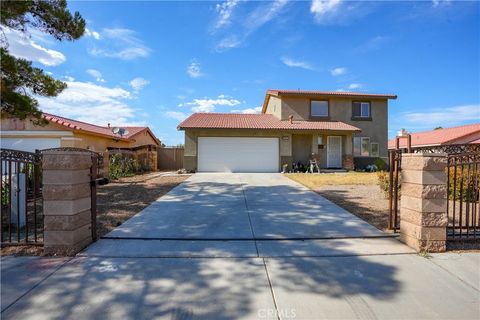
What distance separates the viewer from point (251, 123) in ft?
65.5

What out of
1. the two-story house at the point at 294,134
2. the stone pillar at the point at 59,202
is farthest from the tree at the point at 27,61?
the two-story house at the point at 294,134

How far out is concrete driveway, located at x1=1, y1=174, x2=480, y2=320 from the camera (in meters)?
3.06

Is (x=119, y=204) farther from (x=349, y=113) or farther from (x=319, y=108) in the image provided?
(x=349, y=113)

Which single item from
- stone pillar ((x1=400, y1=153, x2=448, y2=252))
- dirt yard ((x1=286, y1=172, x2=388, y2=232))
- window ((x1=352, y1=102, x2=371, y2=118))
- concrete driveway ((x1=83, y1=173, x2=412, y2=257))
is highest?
window ((x1=352, y1=102, x2=371, y2=118))

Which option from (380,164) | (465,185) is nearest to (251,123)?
(380,164)

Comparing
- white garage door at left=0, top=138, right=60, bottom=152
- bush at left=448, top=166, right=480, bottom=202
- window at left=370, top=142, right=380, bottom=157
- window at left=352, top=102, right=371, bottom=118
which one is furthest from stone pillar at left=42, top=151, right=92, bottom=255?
window at left=370, top=142, right=380, bottom=157

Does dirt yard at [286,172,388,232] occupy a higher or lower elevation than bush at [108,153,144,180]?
lower

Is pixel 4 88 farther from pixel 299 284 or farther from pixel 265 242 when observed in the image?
pixel 299 284

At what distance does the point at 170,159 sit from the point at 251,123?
7743 mm

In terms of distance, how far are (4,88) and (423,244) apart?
8.95 meters

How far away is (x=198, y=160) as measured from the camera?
61.6 ft

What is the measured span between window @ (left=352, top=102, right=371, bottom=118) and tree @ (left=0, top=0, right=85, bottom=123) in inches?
725

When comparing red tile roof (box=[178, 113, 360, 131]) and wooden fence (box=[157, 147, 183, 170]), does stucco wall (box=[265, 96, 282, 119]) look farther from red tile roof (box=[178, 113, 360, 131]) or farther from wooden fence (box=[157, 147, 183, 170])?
wooden fence (box=[157, 147, 183, 170])

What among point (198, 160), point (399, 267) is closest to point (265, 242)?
point (399, 267)
